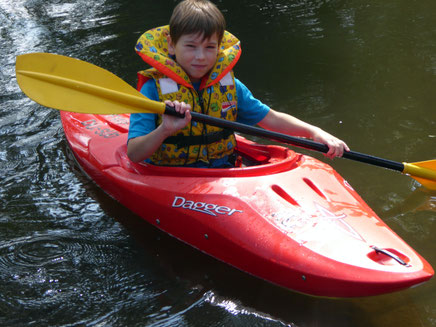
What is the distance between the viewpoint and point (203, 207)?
228 cm

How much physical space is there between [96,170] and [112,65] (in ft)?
7.49

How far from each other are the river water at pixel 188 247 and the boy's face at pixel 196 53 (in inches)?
34.0

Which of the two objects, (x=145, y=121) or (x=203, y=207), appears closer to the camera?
(x=203, y=207)

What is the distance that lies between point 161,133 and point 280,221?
641 millimetres

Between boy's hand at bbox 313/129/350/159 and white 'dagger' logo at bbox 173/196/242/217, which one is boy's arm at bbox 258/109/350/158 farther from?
white 'dagger' logo at bbox 173/196/242/217

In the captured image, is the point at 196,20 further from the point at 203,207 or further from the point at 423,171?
the point at 423,171

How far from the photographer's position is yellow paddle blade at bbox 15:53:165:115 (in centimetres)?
242

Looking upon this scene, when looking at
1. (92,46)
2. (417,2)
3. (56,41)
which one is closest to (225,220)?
(92,46)

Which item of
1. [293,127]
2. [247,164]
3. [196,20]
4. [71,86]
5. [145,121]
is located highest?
[196,20]

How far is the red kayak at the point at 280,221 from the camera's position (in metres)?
1.90

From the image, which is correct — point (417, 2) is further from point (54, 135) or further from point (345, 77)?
point (54, 135)

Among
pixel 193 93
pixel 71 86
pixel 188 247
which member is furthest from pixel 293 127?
pixel 71 86

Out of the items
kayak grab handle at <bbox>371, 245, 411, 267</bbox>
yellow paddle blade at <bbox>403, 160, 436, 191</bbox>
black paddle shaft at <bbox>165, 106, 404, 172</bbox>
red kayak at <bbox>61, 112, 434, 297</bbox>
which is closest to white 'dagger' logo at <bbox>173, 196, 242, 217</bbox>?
red kayak at <bbox>61, 112, 434, 297</bbox>

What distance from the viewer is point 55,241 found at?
8.47 feet
